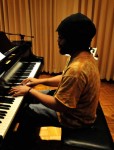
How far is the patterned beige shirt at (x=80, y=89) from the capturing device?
1.12 m

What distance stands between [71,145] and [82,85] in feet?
1.29

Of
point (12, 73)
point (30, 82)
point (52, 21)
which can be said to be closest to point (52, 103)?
point (30, 82)

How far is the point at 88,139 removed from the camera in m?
1.21

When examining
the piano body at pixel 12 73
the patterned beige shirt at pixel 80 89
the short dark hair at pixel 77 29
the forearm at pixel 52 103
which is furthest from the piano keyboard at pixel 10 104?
the short dark hair at pixel 77 29

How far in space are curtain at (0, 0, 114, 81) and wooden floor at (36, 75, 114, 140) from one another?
33cm

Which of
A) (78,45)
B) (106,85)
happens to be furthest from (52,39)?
(78,45)

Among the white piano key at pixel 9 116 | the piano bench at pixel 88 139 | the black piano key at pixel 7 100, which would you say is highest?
the black piano key at pixel 7 100

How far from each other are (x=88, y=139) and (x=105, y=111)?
4.88 ft

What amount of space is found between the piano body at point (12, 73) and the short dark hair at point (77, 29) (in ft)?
1.97

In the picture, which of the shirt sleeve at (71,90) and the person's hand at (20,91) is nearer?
the shirt sleeve at (71,90)

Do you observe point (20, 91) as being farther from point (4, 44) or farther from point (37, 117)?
point (4, 44)

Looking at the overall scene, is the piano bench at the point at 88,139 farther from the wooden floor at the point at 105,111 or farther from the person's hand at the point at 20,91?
the wooden floor at the point at 105,111

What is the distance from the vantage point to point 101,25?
334cm

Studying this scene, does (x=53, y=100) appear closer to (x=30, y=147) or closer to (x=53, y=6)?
(x=30, y=147)
